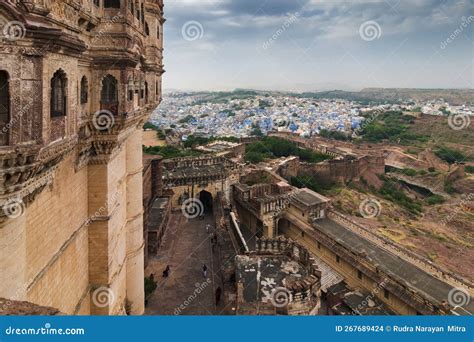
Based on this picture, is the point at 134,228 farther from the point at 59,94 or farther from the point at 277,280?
the point at 59,94

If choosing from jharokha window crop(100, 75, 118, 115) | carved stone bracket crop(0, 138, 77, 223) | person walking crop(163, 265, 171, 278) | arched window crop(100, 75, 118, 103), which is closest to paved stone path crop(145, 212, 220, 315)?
person walking crop(163, 265, 171, 278)

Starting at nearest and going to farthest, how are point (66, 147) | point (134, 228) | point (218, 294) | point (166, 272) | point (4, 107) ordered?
point (4, 107) < point (66, 147) < point (134, 228) < point (218, 294) < point (166, 272)

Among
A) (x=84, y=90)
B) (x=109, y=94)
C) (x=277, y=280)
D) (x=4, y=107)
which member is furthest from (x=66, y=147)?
(x=277, y=280)

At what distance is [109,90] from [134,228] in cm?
622

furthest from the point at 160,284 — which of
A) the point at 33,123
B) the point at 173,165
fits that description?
the point at 173,165

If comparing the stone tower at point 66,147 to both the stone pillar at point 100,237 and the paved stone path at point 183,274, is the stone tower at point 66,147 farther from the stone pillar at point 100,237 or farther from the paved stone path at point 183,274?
the paved stone path at point 183,274

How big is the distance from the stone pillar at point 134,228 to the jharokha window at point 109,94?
414 centimetres

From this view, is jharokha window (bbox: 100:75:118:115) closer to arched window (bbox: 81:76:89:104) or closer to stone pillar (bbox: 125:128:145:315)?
arched window (bbox: 81:76:89:104)

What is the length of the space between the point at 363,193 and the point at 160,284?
107 ft

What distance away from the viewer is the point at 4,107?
502 centimetres

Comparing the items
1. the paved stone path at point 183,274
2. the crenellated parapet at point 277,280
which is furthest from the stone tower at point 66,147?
the crenellated parapet at point 277,280

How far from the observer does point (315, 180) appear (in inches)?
1731

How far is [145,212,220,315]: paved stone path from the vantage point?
15.4 meters

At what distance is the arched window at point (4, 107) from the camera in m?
4.92
